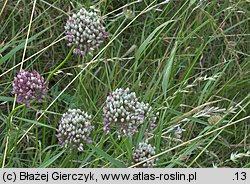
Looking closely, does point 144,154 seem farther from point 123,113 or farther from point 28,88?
point 28,88

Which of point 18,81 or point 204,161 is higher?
point 18,81

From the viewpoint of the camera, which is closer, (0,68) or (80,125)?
(80,125)

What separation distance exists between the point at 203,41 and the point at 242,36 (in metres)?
0.29

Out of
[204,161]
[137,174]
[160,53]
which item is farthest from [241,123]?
[137,174]

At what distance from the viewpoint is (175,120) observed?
1.46 m

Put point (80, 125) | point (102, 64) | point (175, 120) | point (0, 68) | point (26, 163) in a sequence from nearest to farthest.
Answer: point (80, 125) < point (175, 120) < point (26, 163) < point (0, 68) < point (102, 64)

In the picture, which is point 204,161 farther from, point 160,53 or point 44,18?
point 44,18

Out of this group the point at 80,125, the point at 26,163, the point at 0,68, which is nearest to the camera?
the point at 80,125

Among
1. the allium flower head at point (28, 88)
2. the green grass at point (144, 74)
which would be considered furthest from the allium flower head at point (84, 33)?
the green grass at point (144, 74)

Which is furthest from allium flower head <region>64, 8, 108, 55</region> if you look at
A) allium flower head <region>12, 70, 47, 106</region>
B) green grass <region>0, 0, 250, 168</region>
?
green grass <region>0, 0, 250, 168</region>

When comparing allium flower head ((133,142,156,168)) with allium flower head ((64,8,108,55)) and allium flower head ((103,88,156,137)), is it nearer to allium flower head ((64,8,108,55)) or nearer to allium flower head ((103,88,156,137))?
allium flower head ((103,88,156,137))

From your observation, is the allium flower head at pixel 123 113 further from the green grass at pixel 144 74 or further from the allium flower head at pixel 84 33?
the green grass at pixel 144 74

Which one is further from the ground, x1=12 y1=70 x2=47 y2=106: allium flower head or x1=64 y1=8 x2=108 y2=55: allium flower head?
x1=64 y1=8 x2=108 y2=55: allium flower head

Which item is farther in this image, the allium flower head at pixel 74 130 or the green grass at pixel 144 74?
the green grass at pixel 144 74
